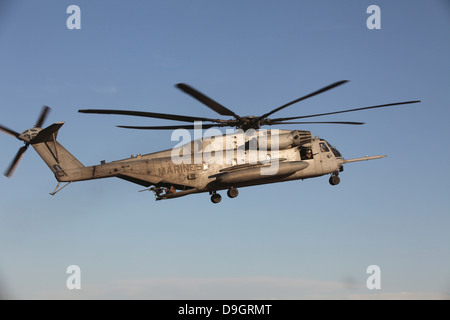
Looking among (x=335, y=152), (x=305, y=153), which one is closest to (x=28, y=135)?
(x=305, y=153)

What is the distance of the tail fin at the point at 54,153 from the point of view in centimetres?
2994

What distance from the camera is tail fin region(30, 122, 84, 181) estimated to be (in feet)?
98.2

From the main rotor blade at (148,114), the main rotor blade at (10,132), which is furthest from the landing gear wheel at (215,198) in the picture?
the main rotor blade at (10,132)

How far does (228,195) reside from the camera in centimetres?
3241

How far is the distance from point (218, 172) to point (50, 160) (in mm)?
9912

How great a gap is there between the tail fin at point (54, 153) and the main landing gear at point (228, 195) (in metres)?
8.20

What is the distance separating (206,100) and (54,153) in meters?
10.9

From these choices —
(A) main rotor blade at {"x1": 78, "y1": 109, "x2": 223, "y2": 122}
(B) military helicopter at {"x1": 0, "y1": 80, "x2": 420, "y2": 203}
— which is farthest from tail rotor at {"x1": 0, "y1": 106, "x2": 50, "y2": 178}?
(A) main rotor blade at {"x1": 78, "y1": 109, "x2": 223, "y2": 122}

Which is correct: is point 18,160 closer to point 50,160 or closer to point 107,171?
point 50,160

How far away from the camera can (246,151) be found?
3238cm

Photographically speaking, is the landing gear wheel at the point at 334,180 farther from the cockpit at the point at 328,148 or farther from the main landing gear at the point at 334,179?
the cockpit at the point at 328,148
